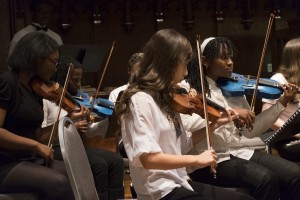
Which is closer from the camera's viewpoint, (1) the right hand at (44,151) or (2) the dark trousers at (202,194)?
(2) the dark trousers at (202,194)

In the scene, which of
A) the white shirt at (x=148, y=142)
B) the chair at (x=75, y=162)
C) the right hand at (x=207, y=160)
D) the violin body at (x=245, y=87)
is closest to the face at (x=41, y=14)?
the violin body at (x=245, y=87)

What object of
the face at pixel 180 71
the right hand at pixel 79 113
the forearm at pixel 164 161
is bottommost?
the right hand at pixel 79 113

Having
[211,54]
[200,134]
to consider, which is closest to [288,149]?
[211,54]

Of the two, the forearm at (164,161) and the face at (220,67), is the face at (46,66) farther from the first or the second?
the forearm at (164,161)

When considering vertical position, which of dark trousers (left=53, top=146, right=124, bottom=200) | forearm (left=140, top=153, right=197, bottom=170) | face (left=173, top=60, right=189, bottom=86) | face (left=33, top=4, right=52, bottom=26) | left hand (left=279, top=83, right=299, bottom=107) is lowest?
dark trousers (left=53, top=146, right=124, bottom=200)

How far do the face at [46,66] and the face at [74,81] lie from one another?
24.1 inches

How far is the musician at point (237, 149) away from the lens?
2718 mm

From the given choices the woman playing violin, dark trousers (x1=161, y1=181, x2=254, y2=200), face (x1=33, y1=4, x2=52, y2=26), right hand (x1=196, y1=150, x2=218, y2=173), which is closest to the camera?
right hand (x1=196, y1=150, x2=218, y2=173)

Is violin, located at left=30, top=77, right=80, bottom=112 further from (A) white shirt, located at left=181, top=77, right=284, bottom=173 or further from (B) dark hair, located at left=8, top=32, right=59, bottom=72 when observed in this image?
(A) white shirt, located at left=181, top=77, right=284, bottom=173

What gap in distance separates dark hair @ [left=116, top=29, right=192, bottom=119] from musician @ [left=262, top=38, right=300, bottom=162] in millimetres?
1106

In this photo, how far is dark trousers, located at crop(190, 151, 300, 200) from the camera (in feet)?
8.89

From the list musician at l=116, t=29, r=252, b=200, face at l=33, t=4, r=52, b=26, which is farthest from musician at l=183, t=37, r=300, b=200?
face at l=33, t=4, r=52, b=26

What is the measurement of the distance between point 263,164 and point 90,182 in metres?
1.18

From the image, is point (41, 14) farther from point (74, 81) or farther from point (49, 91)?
point (49, 91)
